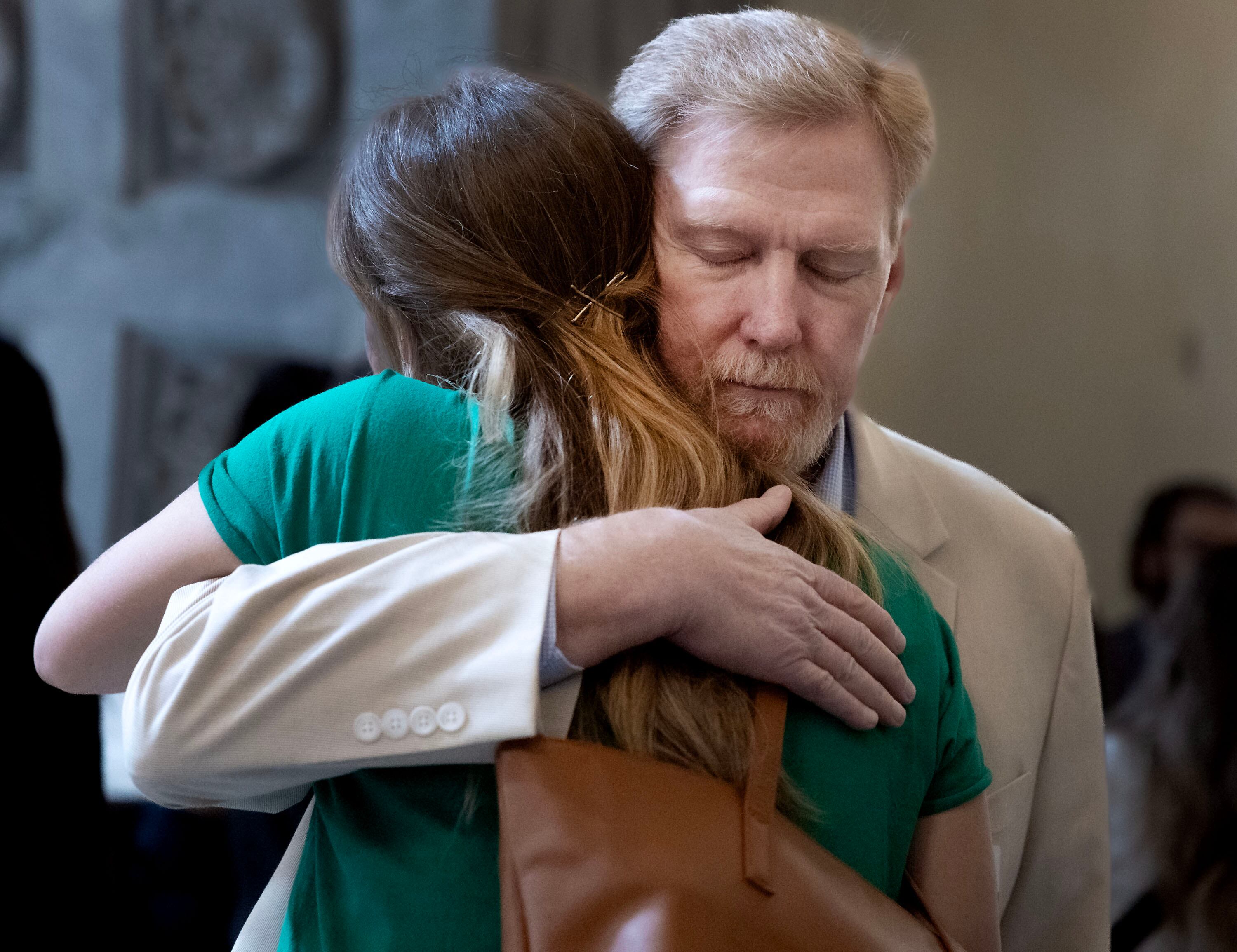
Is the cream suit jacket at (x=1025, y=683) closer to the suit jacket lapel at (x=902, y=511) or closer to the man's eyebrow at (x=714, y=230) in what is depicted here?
the suit jacket lapel at (x=902, y=511)

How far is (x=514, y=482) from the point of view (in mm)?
975

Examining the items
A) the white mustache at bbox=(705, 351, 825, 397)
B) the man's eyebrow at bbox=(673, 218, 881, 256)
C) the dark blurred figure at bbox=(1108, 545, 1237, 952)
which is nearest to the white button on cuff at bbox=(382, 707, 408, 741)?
the white mustache at bbox=(705, 351, 825, 397)

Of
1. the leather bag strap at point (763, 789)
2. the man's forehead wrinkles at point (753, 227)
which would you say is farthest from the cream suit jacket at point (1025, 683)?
the leather bag strap at point (763, 789)

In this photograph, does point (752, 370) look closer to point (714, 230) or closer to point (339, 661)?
point (714, 230)

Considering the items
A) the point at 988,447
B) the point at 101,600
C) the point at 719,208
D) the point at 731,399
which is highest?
the point at 719,208

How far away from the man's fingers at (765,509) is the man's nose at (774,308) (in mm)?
227

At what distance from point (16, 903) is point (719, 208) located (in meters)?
1.71

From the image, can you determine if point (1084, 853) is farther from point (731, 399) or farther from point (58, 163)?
point (58, 163)

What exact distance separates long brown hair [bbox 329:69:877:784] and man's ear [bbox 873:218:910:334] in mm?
393

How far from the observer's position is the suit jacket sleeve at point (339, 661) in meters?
0.90

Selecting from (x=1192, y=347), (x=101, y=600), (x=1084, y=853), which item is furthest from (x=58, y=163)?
(x=1192, y=347)

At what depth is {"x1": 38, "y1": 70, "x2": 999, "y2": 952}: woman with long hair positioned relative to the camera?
94 cm

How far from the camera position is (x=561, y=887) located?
0.81m

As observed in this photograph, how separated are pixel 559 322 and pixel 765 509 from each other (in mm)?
258
